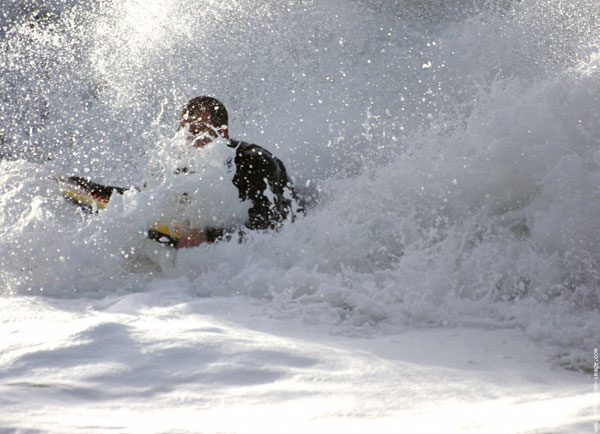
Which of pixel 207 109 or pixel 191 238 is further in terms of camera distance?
pixel 207 109

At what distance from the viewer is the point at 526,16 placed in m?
5.34

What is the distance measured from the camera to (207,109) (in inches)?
156

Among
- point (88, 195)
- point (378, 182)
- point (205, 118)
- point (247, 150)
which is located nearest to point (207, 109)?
point (205, 118)

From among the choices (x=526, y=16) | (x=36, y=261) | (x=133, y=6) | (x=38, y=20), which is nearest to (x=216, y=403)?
(x=36, y=261)

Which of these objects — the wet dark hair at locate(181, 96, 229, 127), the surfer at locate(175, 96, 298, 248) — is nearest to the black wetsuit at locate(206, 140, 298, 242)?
the surfer at locate(175, 96, 298, 248)

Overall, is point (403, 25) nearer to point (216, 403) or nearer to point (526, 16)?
point (526, 16)

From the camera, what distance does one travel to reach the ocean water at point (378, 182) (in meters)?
2.68

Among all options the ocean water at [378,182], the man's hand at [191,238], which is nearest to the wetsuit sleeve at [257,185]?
the ocean water at [378,182]

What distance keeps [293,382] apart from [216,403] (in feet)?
0.83

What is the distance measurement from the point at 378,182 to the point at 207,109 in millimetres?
1275

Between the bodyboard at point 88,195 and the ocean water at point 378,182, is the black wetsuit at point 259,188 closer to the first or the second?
the ocean water at point 378,182

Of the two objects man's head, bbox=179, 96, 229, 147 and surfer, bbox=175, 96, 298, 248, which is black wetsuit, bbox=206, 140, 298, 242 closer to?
surfer, bbox=175, 96, 298, 248

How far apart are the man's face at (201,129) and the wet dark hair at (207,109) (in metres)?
0.02

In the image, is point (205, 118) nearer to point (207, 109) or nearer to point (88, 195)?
point (207, 109)
